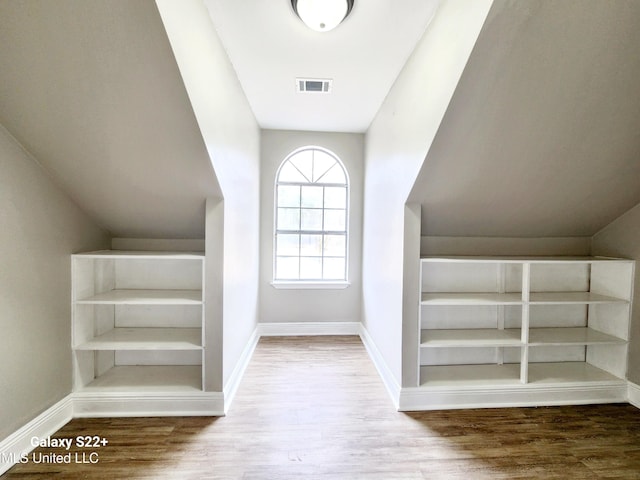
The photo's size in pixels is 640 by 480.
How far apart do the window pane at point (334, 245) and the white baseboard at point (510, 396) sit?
1992 mm

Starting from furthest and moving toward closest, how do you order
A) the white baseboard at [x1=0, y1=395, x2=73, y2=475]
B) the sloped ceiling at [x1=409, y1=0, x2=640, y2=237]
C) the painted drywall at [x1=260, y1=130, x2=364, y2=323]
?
the painted drywall at [x1=260, y1=130, x2=364, y2=323], the white baseboard at [x1=0, y1=395, x2=73, y2=475], the sloped ceiling at [x1=409, y1=0, x2=640, y2=237]

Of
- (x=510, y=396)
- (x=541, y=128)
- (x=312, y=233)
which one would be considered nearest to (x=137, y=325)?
(x=312, y=233)

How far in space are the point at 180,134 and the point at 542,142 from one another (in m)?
2.19

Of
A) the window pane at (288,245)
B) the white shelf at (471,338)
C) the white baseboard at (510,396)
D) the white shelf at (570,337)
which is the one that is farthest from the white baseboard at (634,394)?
the window pane at (288,245)

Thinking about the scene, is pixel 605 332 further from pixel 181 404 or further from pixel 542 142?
pixel 181 404

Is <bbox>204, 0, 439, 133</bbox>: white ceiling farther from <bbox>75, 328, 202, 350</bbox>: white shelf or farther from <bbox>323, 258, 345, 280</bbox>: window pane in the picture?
<bbox>75, 328, 202, 350</bbox>: white shelf

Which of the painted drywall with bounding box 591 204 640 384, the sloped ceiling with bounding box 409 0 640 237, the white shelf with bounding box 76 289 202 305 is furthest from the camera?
the painted drywall with bounding box 591 204 640 384

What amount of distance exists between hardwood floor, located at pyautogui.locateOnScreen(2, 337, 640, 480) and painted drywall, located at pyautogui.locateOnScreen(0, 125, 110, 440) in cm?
36

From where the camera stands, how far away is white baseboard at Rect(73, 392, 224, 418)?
2.09 meters

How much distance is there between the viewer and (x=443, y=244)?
2574 mm

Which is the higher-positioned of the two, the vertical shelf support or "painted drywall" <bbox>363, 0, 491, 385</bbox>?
"painted drywall" <bbox>363, 0, 491, 385</bbox>

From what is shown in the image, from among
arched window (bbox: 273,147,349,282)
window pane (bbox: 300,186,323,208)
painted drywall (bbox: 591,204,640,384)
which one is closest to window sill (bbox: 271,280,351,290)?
arched window (bbox: 273,147,349,282)

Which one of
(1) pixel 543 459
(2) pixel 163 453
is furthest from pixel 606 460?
(2) pixel 163 453

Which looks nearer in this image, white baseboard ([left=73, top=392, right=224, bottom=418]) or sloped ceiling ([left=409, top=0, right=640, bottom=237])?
sloped ceiling ([left=409, top=0, right=640, bottom=237])
